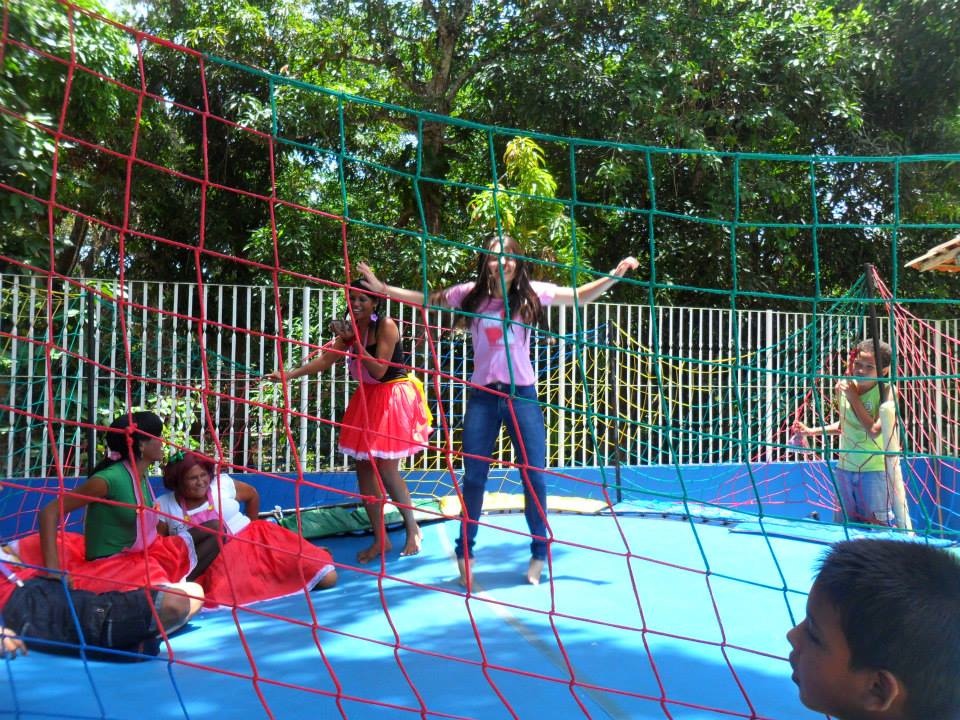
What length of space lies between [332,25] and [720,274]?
5.18m

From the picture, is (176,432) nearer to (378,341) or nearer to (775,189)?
Result: (378,341)

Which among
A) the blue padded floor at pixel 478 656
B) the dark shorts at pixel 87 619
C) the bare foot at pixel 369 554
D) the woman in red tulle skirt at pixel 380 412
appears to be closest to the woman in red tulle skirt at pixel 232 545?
the blue padded floor at pixel 478 656

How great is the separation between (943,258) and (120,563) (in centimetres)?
411

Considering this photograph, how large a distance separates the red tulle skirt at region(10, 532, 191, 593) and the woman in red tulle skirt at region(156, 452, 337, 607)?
3.6 inches

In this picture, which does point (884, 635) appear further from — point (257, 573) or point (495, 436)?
point (257, 573)

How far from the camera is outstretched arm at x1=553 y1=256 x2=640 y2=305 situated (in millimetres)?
3270

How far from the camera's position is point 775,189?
347 inches

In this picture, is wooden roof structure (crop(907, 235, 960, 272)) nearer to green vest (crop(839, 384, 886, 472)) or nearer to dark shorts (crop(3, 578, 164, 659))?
green vest (crop(839, 384, 886, 472))

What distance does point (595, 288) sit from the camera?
3.54 meters

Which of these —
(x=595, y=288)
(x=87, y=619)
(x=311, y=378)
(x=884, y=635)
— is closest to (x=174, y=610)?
(x=87, y=619)

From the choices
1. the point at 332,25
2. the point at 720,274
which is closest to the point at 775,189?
the point at 720,274

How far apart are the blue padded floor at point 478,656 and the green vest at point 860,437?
1.27 m

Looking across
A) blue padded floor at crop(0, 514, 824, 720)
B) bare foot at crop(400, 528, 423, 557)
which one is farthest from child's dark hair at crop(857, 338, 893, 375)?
bare foot at crop(400, 528, 423, 557)

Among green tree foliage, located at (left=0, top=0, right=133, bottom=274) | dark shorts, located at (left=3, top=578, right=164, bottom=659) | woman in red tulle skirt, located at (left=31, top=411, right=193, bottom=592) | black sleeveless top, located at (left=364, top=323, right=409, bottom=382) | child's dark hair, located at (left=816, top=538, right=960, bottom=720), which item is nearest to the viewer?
child's dark hair, located at (left=816, top=538, right=960, bottom=720)
